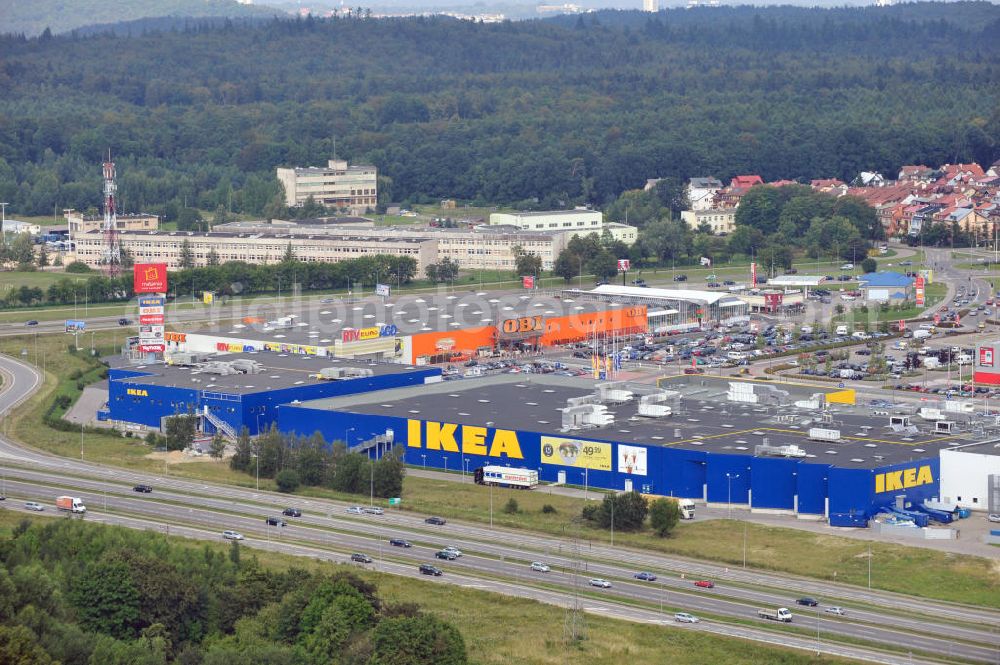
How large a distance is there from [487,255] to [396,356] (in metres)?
19.2

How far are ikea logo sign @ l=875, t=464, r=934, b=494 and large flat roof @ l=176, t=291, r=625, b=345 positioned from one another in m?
17.8

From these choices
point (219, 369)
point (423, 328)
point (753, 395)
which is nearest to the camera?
point (753, 395)

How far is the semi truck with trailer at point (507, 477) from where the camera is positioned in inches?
1247

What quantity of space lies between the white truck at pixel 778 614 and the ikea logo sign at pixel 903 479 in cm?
574

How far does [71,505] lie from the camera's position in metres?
29.8

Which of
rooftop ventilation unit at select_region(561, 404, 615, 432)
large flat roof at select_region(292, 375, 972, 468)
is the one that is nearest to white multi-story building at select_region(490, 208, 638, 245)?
large flat roof at select_region(292, 375, 972, 468)

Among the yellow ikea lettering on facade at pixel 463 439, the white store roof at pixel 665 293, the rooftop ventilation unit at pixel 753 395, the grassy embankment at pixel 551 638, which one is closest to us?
the grassy embankment at pixel 551 638

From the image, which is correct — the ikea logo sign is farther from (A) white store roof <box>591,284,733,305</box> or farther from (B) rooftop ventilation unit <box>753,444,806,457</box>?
(A) white store roof <box>591,284,733,305</box>

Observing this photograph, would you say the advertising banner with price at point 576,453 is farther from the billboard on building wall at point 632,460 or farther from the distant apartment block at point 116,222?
the distant apartment block at point 116,222

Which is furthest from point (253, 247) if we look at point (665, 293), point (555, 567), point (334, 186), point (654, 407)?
point (555, 567)

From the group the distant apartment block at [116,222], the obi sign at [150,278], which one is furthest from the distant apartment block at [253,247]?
the obi sign at [150,278]

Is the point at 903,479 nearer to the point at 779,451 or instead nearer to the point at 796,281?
the point at 779,451

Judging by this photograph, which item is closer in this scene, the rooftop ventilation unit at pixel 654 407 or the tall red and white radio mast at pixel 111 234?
the rooftop ventilation unit at pixel 654 407

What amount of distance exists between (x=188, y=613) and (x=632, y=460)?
32.0 ft
